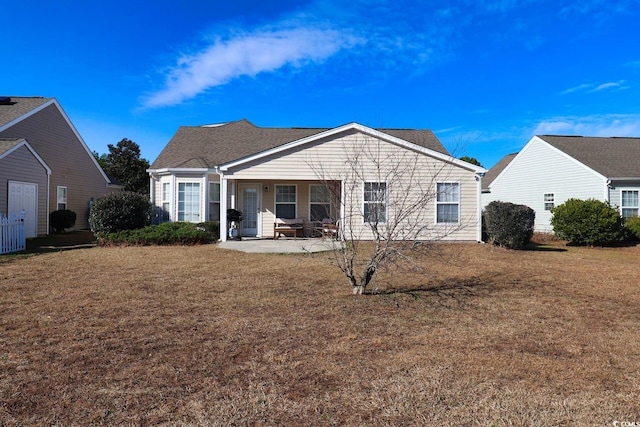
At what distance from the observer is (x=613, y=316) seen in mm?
5859

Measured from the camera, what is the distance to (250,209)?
668 inches

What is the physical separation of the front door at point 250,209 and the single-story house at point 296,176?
0.14 feet

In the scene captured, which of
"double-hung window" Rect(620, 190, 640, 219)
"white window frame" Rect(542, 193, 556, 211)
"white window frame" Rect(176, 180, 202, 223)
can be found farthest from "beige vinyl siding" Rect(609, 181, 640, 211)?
"white window frame" Rect(176, 180, 202, 223)

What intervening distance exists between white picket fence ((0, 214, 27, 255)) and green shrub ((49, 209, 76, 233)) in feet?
22.3

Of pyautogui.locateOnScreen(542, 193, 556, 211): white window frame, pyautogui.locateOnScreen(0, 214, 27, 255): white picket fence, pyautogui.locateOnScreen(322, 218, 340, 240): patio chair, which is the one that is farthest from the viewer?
pyautogui.locateOnScreen(542, 193, 556, 211): white window frame

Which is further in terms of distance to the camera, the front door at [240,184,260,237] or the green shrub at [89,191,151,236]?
the front door at [240,184,260,237]

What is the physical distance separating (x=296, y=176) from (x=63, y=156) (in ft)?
45.4

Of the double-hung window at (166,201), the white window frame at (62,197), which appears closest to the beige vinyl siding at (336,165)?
the double-hung window at (166,201)

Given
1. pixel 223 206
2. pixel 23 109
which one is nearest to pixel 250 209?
pixel 223 206

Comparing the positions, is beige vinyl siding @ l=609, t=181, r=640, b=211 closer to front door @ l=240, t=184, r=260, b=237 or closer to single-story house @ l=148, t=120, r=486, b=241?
single-story house @ l=148, t=120, r=486, b=241

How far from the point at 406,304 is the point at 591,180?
16719mm

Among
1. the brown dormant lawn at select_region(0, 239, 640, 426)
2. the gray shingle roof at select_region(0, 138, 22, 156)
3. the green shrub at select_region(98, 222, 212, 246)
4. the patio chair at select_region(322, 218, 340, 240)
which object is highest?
the gray shingle roof at select_region(0, 138, 22, 156)

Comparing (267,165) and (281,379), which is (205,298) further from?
(267,165)

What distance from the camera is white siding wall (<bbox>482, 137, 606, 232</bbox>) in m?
18.8
